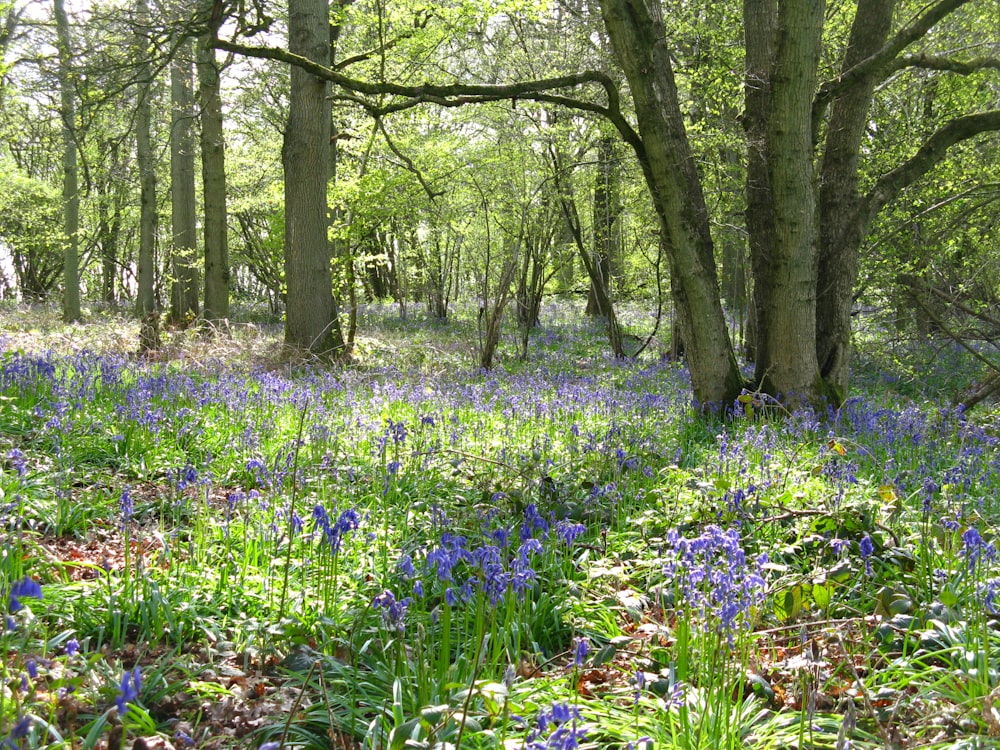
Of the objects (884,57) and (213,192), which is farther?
(213,192)

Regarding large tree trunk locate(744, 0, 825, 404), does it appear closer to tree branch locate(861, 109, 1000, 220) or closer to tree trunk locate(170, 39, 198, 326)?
tree branch locate(861, 109, 1000, 220)

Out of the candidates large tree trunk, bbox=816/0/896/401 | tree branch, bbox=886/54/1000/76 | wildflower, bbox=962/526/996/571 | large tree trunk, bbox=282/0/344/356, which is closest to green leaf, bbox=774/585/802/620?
wildflower, bbox=962/526/996/571

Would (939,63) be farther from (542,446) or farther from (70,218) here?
(70,218)

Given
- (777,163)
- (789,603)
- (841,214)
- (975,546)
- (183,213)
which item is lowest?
(789,603)

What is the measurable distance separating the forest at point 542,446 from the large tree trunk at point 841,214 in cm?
3

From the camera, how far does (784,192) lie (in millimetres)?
6805

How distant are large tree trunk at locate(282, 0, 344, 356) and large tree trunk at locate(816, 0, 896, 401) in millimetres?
6489

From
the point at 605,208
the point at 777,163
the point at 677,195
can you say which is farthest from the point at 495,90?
the point at 605,208

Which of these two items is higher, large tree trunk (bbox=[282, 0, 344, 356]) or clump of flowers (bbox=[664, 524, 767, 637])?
large tree trunk (bbox=[282, 0, 344, 356])

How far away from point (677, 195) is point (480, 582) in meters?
5.32

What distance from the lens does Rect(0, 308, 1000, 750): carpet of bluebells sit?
7.31 ft

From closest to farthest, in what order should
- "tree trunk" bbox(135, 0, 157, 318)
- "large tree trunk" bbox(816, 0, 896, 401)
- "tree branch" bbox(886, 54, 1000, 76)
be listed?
"tree branch" bbox(886, 54, 1000, 76) < "large tree trunk" bbox(816, 0, 896, 401) < "tree trunk" bbox(135, 0, 157, 318)

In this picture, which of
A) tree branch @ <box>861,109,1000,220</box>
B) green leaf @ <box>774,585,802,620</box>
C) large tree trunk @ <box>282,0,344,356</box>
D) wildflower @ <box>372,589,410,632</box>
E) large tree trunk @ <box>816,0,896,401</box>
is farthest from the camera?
large tree trunk @ <box>282,0,344,356</box>

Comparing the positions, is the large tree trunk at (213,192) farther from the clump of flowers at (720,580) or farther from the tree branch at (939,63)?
the clump of flowers at (720,580)
